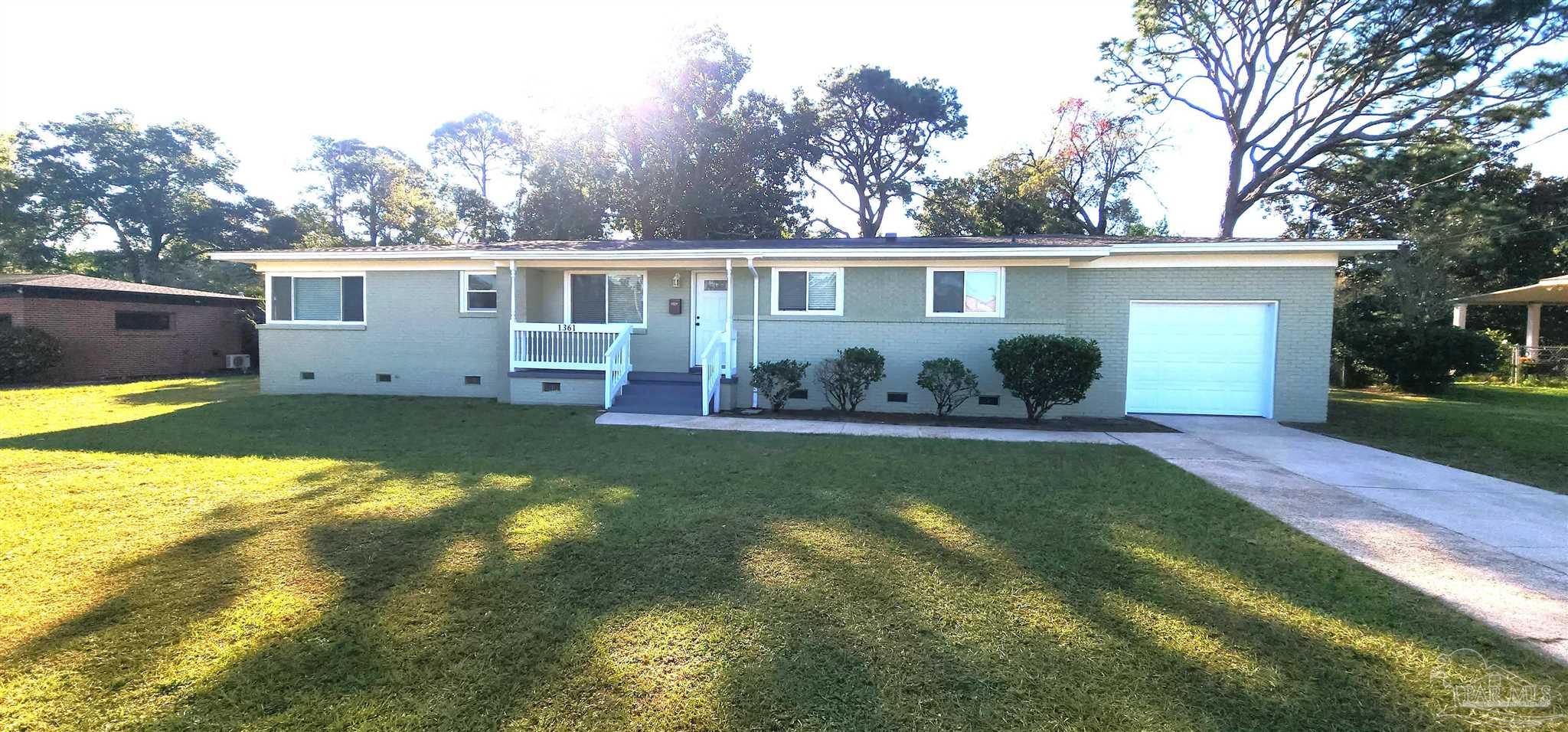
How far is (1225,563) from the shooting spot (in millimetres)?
3705

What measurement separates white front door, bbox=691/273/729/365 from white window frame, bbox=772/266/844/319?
1.31 m

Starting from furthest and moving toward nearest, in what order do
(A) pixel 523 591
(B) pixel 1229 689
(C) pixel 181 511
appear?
(C) pixel 181 511 → (A) pixel 523 591 → (B) pixel 1229 689

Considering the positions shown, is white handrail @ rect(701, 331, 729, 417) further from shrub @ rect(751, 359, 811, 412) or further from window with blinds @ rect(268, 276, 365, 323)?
window with blinds @ rect(268, 276, 365, 323)

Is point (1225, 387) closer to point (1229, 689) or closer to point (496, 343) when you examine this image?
point (1229, 689)

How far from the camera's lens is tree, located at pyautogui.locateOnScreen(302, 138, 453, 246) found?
32.9 metres

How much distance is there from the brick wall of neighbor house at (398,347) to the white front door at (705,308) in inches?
142

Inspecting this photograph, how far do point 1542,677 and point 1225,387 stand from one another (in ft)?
29.4

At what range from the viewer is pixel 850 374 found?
979 centimetres

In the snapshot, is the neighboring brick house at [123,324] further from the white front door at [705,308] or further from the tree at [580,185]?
the white front door at [705,308]

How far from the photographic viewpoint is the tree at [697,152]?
74.6 feet

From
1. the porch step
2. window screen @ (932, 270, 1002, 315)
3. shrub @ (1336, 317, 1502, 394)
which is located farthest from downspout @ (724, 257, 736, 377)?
shrub @ (1336, 317, 1502, 394)

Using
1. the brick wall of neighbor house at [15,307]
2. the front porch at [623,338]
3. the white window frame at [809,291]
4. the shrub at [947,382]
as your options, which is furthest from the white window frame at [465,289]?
the brick wall of neighbor house at [15,307]

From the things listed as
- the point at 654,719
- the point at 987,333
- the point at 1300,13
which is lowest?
the point at 654,719

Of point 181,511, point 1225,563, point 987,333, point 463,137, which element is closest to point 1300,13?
point 987,333
